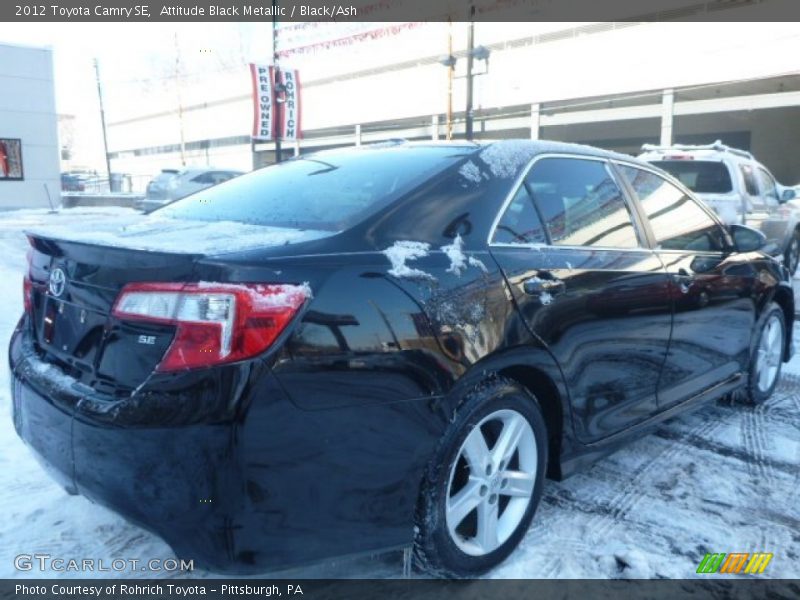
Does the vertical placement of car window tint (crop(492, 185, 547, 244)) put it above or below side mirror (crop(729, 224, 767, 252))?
above

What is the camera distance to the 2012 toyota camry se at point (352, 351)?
1.91m

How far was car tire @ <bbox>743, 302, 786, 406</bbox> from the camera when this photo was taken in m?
4.33

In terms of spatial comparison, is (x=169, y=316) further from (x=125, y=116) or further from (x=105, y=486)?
(x=125, y=116)

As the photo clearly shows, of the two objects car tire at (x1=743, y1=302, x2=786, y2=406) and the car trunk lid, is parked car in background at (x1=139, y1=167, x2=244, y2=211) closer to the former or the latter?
car tire at (x1=743, y1=302, x2=786, y2=406)

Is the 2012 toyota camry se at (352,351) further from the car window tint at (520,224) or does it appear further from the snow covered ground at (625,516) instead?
the snow covered ground at (625,516)

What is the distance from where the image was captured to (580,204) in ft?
10.1

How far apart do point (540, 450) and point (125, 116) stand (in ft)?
252

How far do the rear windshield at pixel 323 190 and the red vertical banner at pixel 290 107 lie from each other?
14759mm

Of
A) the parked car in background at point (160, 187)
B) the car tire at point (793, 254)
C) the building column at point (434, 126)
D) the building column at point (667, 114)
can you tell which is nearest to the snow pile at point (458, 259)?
the car tire at point (793, 254)

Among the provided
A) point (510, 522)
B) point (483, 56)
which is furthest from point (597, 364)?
point (483, 56)

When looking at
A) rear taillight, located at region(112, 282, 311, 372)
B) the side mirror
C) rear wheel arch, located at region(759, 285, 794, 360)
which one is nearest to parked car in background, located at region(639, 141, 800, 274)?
rear wheel arch, located at region(759, 285, 794, 360)

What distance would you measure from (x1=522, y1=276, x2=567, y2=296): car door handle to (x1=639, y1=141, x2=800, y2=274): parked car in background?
719cm

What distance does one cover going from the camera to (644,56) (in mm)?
26016

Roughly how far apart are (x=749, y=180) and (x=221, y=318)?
31.6 feet
